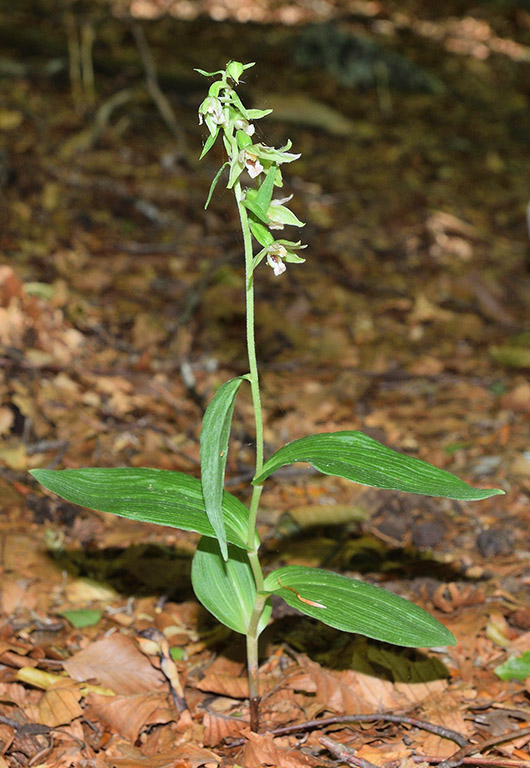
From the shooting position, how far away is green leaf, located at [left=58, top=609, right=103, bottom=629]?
2375mm

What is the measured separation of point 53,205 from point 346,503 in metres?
3.12

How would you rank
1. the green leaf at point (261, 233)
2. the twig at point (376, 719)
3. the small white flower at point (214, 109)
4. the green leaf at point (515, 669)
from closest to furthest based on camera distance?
the small white flower at point (214, 109), the green leaf at point (261, 233), the twig at point (376, 719), the green leaf at point (515, 669)

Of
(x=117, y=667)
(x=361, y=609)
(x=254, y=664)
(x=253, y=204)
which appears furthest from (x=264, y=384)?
(x=253, y=204)

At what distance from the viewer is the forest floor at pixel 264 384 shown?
2064 mm

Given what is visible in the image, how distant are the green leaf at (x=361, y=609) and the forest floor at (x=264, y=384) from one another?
0.32m

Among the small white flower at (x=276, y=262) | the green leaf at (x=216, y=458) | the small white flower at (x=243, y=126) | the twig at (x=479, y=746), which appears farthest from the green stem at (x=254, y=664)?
the small white flower at (x=243, y=126)

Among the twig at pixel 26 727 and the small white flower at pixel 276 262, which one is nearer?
the small white flower at pixel 276 262

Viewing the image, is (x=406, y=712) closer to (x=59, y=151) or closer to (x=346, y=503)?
(x=346, y=503)

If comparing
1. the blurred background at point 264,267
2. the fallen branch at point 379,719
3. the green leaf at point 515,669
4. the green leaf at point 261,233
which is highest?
the green leaf at point 261,233

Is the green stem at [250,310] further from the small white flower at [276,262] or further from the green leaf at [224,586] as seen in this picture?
the green leaf at [224,586]

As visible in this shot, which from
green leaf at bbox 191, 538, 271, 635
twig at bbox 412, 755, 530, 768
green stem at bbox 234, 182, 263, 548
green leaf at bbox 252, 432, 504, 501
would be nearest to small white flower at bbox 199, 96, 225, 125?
green stem at bbox 234, 182, 263, 548

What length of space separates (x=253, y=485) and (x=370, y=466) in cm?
26

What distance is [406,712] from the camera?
6.70 feet

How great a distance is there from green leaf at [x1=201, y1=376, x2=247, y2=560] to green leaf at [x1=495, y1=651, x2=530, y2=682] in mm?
1032
